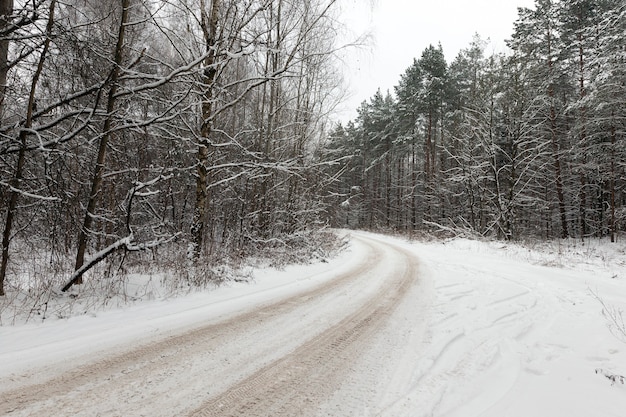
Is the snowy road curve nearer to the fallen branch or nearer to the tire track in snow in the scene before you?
the tire track in snow

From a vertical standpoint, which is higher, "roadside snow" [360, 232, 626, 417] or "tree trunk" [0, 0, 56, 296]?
"tree trunk" [0, 0, 56, 296]

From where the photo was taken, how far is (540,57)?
20.2 meters

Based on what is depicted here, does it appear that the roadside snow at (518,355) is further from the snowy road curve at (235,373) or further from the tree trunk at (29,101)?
the tree trunk at (29,101)

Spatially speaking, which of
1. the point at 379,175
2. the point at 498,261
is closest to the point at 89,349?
the point at 498,261

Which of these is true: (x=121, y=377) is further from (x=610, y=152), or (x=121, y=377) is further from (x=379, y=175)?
(x=379, y=175)

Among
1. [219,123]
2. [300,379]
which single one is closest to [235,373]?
[300,379]

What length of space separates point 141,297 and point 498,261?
1099cm

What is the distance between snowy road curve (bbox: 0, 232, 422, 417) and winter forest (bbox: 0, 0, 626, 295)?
2011 mm

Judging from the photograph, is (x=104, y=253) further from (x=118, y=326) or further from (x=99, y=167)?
(x=99, y=167)

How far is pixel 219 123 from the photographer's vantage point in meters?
13.3

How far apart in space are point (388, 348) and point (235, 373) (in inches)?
64.8

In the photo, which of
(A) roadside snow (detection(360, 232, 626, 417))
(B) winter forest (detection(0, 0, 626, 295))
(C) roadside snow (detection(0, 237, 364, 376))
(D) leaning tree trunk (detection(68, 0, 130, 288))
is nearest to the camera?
(A) roadside snow (detection(360, 232, 626, 417))

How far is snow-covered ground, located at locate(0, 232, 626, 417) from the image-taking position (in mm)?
2355

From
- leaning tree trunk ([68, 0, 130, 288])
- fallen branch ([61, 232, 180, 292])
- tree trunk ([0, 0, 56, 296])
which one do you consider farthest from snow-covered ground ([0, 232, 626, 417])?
tree trunk ([0, 0, 56, 296])
